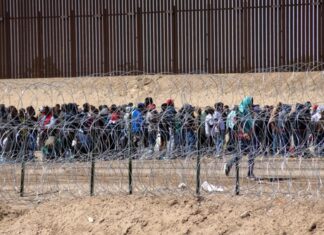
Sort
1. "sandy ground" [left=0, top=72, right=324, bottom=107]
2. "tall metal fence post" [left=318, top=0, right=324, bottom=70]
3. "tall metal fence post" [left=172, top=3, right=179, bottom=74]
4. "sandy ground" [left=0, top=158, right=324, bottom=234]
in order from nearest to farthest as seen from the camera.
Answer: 1. "sandy ground" [left=0, top=158, right=324, bottom=234]
2. "sandy ground" [left=0, top=72, right=324, bottom=107]
3. "tall metal fence post" [left=318, top=0, right=324, bottom=70]
4. "tall metal fence post" [left=172, top=3, right=179, bottom=74]

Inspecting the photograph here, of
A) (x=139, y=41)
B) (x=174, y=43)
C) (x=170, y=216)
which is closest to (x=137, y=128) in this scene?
(x=170, y=216)

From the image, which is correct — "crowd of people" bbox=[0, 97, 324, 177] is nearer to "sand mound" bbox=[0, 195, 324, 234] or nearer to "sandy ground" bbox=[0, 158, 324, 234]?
"sandy ground" bbox=[0, 158, 324, 234]

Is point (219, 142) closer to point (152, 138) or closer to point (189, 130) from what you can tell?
point (189, 130)

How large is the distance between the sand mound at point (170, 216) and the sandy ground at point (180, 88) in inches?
476

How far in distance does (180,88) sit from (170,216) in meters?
16.0

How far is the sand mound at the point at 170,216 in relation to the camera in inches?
353

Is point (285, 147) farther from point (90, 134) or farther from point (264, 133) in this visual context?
point (90, 134)

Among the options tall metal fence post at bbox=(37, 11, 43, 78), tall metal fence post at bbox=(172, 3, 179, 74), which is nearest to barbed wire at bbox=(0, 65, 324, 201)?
tall metal fence post at bbox=(172, 3, 179, 74)

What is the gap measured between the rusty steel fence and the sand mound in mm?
14553

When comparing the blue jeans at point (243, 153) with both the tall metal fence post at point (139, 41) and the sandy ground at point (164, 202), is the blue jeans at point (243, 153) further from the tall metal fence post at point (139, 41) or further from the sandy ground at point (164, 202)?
the tall metal fence post at point (139, 41)

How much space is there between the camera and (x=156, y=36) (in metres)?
25.9

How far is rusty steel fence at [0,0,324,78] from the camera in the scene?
24812 millimetres

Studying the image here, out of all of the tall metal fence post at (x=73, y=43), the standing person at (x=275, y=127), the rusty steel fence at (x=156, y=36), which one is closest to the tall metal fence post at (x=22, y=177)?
the standing person at (x=275, y=127)

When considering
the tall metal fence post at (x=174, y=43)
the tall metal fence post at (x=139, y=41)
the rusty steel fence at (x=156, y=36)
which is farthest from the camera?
the tall metal fence post at (x=139, y=41)
